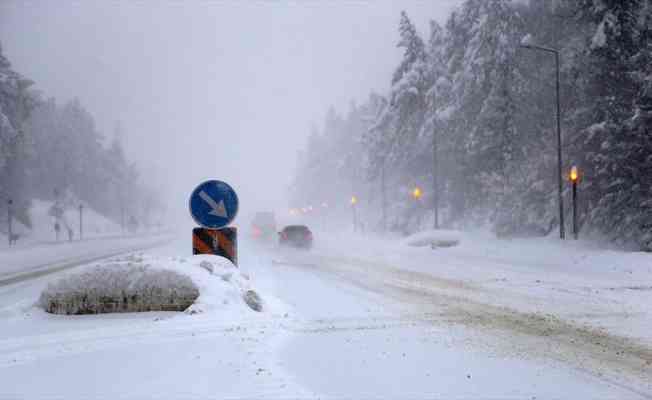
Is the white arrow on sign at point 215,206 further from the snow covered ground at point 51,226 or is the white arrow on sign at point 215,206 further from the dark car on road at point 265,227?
the snow covered ground at point 51,226

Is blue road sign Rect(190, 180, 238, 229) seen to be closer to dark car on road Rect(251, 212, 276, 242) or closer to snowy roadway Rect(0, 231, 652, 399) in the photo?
snowy roadway Rect(0, 231, 652, 399)

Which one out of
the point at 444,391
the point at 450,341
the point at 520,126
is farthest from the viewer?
the point at 520,126

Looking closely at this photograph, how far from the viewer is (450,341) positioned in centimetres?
653

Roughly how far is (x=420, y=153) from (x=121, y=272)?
122 ft

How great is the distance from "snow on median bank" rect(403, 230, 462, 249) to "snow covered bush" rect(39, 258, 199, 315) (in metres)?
22.3

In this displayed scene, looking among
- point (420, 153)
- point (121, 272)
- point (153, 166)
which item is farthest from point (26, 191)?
point (153, 166)

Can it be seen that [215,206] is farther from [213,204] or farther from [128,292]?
[128,292]

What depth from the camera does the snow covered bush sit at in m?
7.33

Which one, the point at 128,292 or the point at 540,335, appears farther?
the point at 128,292

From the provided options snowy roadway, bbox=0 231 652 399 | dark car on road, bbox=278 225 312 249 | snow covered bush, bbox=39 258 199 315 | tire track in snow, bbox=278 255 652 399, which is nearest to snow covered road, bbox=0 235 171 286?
snowy roadway, bbox=0 231 652 399

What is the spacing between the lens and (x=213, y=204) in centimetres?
845

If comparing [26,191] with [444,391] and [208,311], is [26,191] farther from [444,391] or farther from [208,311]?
[444,391]

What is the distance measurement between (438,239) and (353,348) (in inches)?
916

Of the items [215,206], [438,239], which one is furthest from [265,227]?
[215,206]
